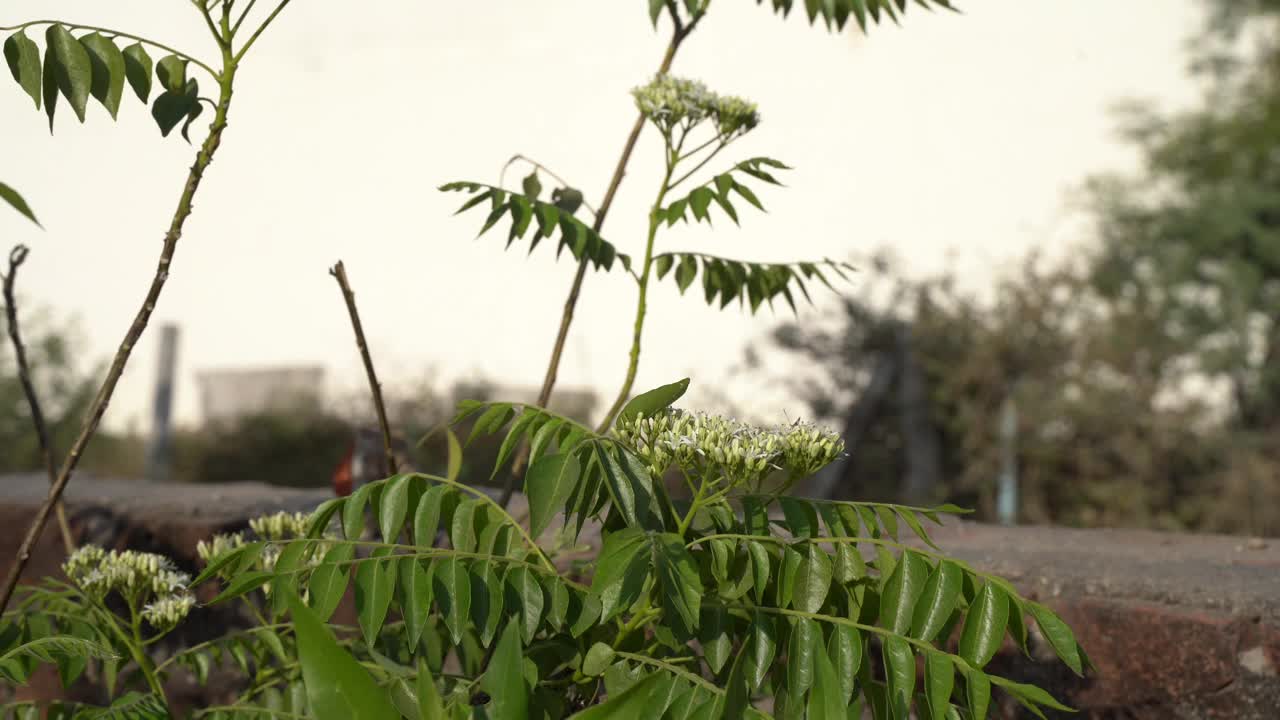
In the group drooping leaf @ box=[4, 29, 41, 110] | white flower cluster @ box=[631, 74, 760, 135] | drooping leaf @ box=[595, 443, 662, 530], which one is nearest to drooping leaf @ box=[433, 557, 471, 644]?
drooping leaf @ box=[595, 443, 662, 530]

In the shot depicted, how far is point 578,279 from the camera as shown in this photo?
2.70 meters

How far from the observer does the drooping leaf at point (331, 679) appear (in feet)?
3.14

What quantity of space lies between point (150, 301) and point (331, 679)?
1.03 m

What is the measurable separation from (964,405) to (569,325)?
10369mm

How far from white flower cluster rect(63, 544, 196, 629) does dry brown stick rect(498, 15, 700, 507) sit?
2.27 ft

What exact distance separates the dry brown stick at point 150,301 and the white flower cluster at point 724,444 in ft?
2.48

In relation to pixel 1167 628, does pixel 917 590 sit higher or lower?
higher

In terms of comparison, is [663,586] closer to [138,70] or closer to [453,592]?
[453,592]

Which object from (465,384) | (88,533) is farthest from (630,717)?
(465,384)

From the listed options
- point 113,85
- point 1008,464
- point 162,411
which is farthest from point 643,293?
point 1008,464

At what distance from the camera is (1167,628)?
8.02 feet

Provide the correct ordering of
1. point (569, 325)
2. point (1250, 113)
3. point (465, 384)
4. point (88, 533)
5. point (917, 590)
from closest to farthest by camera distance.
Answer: point (917, 590), point (569, 325), point (88, 533), point (465, 384), point (1250, 113)

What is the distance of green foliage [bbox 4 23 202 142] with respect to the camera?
1770 millimetres

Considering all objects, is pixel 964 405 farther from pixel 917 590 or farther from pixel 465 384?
pixel 917 590
